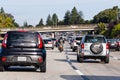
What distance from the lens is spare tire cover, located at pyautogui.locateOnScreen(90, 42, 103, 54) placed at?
1206 inches

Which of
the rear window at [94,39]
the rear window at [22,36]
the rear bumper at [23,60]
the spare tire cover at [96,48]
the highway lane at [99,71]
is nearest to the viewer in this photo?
the highway lane at [99,71]

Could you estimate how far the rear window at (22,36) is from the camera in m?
21.8

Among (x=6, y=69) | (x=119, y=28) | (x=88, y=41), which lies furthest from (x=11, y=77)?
(x=119, y=28)

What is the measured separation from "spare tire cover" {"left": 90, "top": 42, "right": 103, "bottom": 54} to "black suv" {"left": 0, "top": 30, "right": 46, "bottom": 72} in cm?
918

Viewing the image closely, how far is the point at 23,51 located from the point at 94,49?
9.62 meters

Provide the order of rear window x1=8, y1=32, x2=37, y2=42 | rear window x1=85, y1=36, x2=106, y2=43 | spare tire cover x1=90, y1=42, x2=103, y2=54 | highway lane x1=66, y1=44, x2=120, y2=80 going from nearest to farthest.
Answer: highway lane x1=66, y1=44, x2=120, y2=80 < rear window x1=8, y1=32, x2=37, y2=42 < spare tire cover x1=90, y1=42, x2=103, y2=54 < rear window x1=85, y1=36, x2=106, y2=43

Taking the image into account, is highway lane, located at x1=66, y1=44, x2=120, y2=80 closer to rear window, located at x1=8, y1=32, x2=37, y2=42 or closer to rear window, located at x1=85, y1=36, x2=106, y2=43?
rear window, located at x1=85, y1=36, x2=106, y2=43

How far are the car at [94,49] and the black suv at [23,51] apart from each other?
9253mm

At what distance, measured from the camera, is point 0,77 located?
19.1 m

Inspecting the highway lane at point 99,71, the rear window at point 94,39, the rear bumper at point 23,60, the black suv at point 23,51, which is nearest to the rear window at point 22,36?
the black suv at point 23,51

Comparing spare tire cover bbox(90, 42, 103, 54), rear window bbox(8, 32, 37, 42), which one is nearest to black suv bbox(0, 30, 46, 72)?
rear window bbox(8, 32, 37, 42)

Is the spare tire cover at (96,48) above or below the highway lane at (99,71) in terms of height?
above

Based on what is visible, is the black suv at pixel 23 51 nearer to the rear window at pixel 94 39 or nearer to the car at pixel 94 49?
the car at pixel 94 49

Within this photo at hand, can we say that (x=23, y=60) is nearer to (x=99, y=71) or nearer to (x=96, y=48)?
(x=99, y=71)
